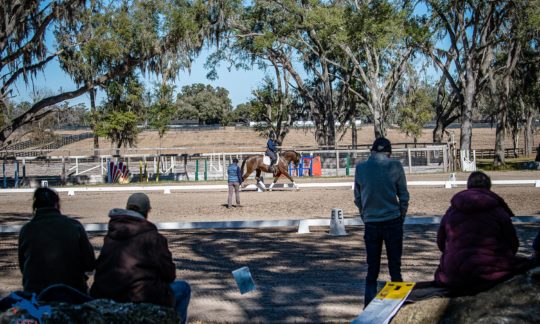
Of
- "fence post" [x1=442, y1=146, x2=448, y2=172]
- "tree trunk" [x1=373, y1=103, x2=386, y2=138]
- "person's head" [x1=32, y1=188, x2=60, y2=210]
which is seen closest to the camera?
"person's head" [x1=32, y1=188, x2=60, y2=210]

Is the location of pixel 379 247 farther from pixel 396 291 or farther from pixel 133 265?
pixel 133 265

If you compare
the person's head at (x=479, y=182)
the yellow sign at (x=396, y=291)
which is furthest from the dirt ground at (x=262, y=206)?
the yellow sign at (x=396, y=291)

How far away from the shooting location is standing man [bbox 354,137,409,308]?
253 inches

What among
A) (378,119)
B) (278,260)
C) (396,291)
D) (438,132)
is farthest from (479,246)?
(438,132)

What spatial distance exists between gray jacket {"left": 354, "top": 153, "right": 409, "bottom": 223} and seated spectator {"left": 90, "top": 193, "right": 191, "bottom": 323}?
2.51 metres

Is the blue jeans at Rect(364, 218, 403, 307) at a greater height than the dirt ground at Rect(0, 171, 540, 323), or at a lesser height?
greater

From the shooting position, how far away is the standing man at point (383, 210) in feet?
21.1

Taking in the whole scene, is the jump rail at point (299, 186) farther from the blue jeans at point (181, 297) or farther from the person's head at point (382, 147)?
the blue jeans at point (181, 297)

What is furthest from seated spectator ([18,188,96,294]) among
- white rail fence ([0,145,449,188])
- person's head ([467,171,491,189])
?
white rail fence ([0,145,449,188])

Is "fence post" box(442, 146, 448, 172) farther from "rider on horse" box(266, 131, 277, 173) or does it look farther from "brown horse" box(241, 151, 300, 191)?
"rider on horse" box(266, 131, 277, 173)

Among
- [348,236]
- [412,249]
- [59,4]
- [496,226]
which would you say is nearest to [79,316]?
[496,226]

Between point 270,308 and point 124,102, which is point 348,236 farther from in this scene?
point 124,102

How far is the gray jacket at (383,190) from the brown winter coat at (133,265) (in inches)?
98.8

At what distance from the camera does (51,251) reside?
5.08 metres
